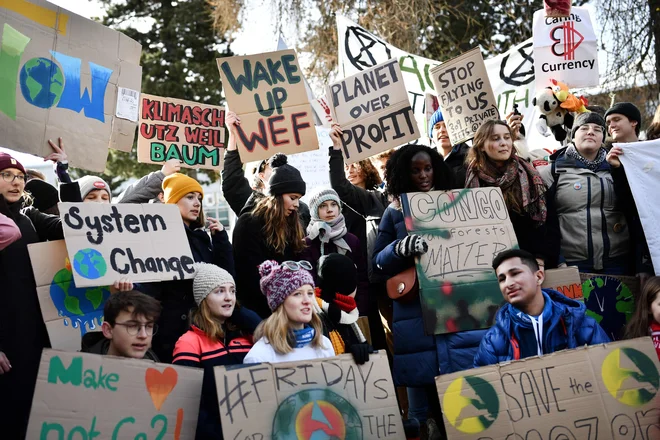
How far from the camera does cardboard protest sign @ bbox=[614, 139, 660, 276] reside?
16.5 ft

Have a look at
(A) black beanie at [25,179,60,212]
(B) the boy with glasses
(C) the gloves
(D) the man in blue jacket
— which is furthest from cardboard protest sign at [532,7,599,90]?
(B) the boy with glasses

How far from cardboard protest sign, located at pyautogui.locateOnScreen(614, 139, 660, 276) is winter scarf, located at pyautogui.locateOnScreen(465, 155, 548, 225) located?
56 cm

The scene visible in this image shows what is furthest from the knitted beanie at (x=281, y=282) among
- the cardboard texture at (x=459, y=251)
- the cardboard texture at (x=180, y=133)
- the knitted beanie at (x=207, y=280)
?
the cardboard texture at (x=180, y=133)

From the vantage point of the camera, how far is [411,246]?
464 centimetres

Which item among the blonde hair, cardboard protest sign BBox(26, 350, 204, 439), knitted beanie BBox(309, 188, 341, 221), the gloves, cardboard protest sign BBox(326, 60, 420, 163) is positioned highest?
cardboard protest sign BBox(326, 60, 420, 163)

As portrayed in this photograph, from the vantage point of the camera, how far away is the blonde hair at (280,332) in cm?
405

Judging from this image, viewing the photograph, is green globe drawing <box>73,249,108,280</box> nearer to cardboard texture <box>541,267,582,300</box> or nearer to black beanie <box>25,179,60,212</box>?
black beanie <box>25,179,60,212</box>

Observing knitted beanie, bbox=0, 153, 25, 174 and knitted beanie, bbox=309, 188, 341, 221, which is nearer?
knitted beanie, bbox=0, 153, 25, 174

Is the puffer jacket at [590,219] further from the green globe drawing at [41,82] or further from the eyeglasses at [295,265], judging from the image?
the green globe drawing at [41,82]

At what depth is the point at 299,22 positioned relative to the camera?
12.4 meters

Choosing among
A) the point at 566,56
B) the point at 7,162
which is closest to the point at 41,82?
the point at 7,162

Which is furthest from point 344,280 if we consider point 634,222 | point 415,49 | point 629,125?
point 415,49

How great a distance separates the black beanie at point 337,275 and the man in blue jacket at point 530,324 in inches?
31.2

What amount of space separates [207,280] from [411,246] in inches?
43.6
